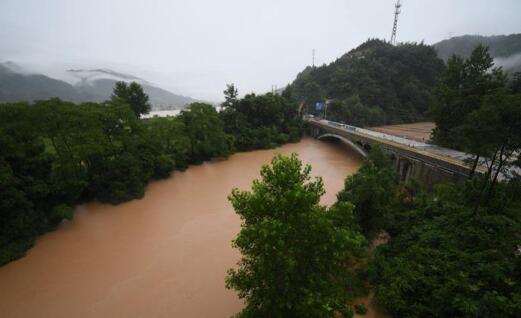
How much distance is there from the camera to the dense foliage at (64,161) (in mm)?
11008

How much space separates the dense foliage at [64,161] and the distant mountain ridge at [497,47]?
223 feet

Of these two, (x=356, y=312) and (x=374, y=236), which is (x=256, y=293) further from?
(x=374, y=236)

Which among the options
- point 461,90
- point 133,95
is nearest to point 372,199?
point 461,90

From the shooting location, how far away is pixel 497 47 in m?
83.9

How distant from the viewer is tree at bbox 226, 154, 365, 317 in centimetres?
514

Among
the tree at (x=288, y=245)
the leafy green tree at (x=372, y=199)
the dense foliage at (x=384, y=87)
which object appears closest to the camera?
the tree at (x=288, y=245)

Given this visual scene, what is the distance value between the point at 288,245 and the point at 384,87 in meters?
58.3

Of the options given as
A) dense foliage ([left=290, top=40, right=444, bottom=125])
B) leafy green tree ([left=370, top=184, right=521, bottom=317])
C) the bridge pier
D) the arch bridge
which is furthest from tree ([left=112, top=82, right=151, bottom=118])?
leafy green tree ([left=370, top=184, right=521, bottom=317])

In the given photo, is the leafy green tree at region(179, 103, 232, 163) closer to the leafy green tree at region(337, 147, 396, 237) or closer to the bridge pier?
the bridge pier

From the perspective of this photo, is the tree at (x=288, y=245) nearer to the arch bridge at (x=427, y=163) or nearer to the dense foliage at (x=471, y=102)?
the dense foliage at (x=471, y=102)

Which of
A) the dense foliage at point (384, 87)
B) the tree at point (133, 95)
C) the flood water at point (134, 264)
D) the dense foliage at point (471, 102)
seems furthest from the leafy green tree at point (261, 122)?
the dense foliage at point (471, 102)

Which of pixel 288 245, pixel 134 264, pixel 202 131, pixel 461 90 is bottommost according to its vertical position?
pixel 134 264

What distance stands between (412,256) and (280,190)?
6.48 metres

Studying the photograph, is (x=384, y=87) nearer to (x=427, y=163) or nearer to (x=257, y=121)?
(x=257, y=121)
